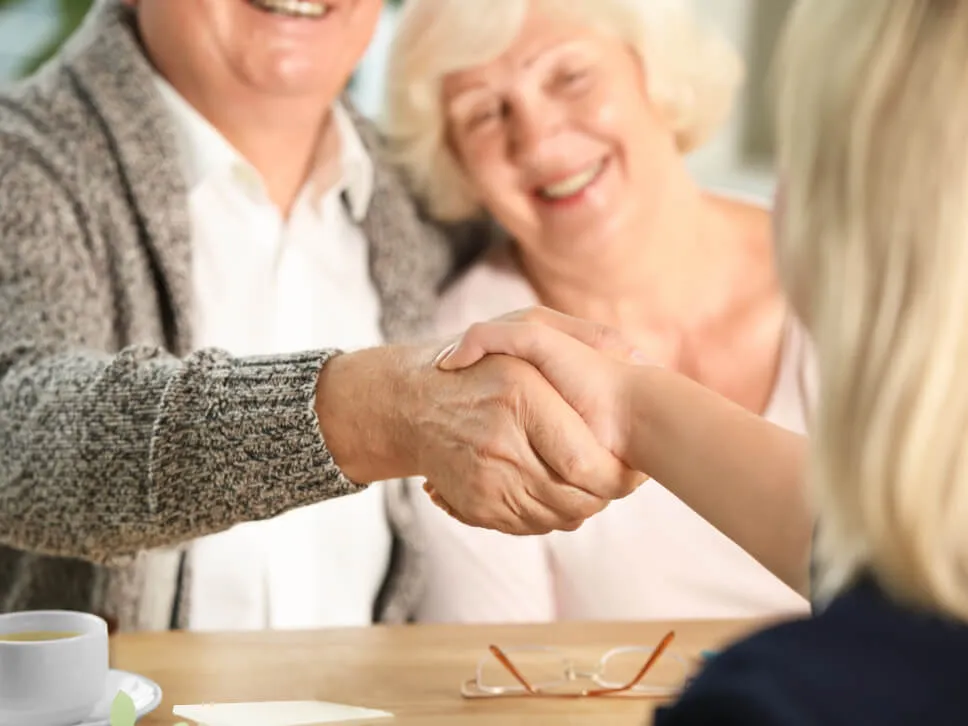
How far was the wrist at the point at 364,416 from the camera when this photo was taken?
3.98ft

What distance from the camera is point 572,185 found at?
68.5 inches

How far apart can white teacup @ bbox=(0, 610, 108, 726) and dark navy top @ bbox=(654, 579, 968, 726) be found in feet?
1.88

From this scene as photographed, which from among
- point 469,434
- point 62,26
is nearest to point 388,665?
point 469,434

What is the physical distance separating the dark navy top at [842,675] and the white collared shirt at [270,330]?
1073 mm

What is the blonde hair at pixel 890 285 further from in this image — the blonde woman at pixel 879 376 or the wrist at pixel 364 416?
the wrist at pixel 364 416

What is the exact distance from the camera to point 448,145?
5.98 feet

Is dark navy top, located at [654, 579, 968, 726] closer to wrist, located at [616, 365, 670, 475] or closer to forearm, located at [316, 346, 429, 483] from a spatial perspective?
wrist, located at [616, 365, 670, 475]

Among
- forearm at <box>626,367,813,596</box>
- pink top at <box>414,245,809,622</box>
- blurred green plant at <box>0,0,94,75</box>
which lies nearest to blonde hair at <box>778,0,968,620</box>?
forearm at <box>626,367,813,596</box>

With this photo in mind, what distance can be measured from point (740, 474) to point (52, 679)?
571 mm

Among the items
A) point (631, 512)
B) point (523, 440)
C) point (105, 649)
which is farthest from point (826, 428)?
point (631, 512)

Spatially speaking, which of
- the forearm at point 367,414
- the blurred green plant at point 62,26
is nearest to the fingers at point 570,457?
the forearm at point 367,414

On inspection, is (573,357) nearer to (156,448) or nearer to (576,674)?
(576,674)

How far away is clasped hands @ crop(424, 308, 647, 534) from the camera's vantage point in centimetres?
117

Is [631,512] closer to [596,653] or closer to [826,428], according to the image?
[596,653]
